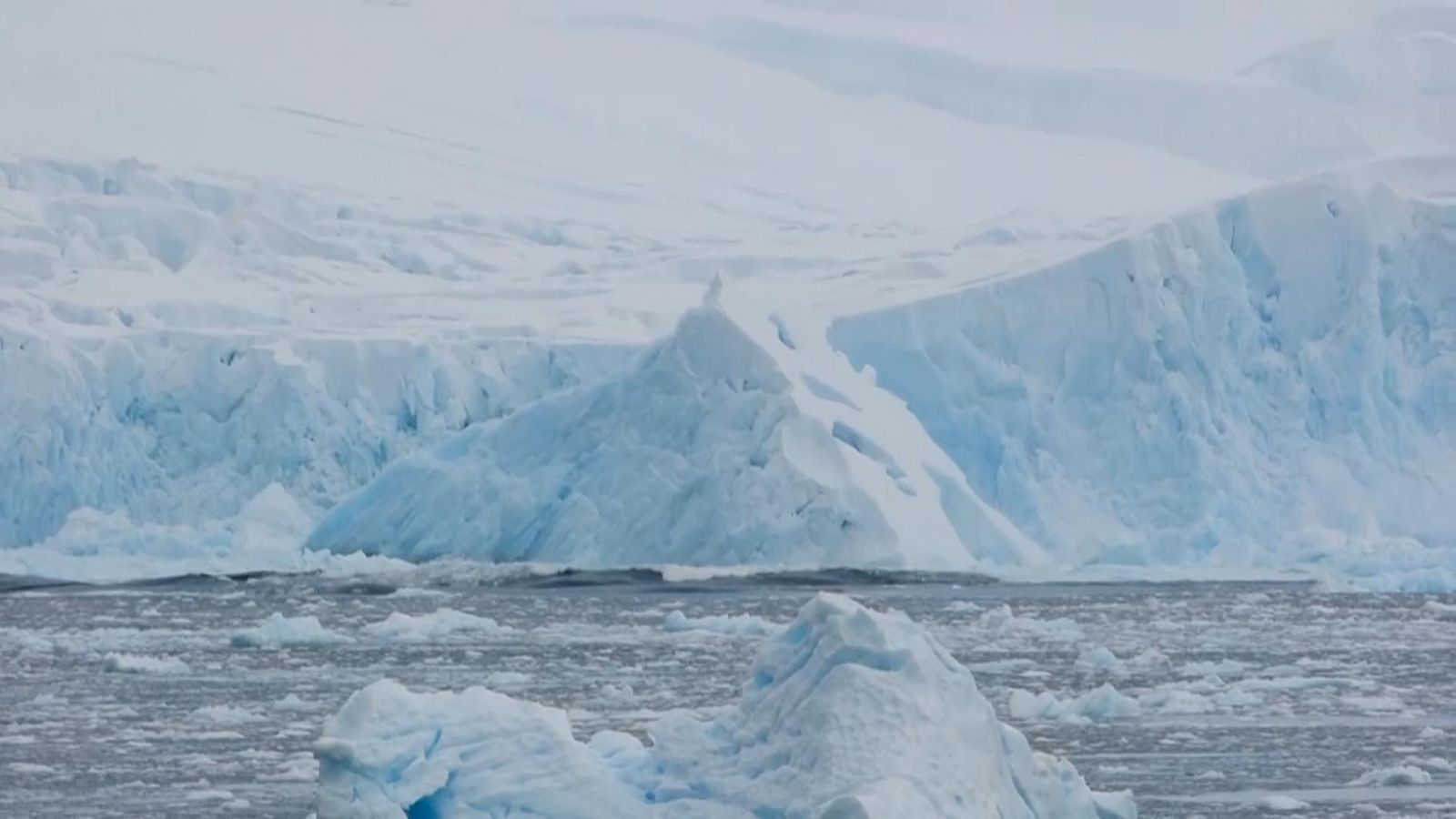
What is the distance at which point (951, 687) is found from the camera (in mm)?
8281

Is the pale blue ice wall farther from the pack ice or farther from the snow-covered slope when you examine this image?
the pack ice

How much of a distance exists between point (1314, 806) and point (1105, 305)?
14437 millimetres

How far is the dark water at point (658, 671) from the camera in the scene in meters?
11.1

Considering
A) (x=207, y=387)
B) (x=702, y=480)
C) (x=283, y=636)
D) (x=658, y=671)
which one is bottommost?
(x=283, y=636)

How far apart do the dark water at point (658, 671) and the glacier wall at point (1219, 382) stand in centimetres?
72

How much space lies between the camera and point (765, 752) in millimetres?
8250

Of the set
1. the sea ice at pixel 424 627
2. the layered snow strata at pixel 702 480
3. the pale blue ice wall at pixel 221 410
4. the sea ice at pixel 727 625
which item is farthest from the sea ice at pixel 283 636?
the pale blue ice wall at pixel 221 410

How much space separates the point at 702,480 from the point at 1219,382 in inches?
217

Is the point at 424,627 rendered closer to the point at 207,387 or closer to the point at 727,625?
the point at 727,625

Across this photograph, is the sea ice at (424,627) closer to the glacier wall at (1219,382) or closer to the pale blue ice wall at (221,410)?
the glacier wall at (1219,382)

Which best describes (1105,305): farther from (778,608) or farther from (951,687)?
(951,687)

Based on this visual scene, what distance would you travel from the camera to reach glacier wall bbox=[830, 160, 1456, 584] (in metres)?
23.3

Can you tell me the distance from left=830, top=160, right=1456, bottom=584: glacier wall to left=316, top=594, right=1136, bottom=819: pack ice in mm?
14414

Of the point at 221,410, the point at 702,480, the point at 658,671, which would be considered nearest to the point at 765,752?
the point at 658,671
